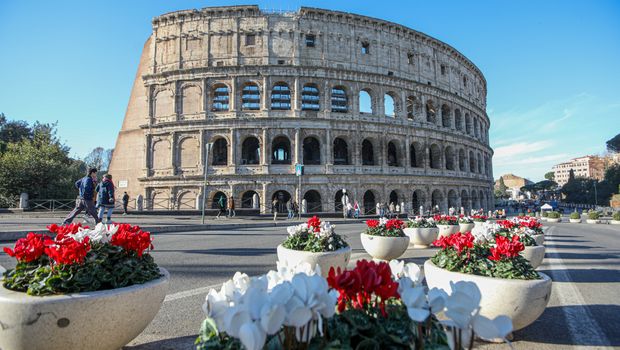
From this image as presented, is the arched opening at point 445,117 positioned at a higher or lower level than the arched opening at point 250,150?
higher

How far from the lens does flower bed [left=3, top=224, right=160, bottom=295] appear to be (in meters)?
2.40

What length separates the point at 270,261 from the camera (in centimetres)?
701

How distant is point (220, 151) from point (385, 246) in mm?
25668

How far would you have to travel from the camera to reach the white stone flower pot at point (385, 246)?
6762mm

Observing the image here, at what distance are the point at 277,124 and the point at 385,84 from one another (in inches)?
460

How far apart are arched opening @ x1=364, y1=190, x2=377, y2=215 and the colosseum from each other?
0.15m

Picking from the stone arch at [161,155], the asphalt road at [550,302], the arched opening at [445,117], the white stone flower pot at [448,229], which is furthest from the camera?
the arched opening at [445,117]

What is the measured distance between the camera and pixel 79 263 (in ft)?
8.32

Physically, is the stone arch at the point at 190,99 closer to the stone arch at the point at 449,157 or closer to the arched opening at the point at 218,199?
the arched opening at the point at 218,199

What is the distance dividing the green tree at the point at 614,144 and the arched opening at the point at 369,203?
7778 centimetres

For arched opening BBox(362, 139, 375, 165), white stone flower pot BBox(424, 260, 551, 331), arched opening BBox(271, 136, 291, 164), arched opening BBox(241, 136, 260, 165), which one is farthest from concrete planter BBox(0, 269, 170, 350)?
arched opening BBox(362, 139, 375, 165)

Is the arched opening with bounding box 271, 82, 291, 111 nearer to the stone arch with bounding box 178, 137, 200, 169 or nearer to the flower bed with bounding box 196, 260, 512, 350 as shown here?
the stone arch with bounding box 178, 137, 200, 169

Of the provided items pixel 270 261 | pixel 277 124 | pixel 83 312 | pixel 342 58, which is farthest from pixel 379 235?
pixel 342 58

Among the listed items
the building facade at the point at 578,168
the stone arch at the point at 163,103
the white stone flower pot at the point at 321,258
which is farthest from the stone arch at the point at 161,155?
the building facade at the point at 578,168
